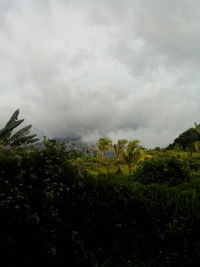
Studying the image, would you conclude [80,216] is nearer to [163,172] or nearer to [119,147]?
[163,172]

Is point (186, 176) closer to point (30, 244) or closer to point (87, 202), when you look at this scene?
point (87, 202)

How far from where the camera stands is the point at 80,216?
18.9 ft

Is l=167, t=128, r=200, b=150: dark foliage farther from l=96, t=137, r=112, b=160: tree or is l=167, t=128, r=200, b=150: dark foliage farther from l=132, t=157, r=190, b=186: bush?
l=132, t=157, r=190, b=186: bush

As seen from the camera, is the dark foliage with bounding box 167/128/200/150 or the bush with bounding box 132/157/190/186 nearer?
the bush with bounding box 132/157/190/186

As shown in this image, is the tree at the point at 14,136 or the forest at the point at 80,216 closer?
the forest at the point at 80,216

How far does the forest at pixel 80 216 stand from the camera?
490 centimetres

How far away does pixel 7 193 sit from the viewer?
4867 mm

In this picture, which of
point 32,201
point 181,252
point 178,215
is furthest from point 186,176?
point 32,201

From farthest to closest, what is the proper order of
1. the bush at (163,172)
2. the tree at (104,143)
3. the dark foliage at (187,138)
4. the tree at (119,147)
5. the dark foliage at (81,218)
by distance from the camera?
the dark foliage at (187,138) < the tree at (104,143) < the tree at (119,147) < the bush at (163,172) < the dark foliage at (81,218)

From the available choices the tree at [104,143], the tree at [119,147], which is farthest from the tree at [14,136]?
the tree at [104,143]

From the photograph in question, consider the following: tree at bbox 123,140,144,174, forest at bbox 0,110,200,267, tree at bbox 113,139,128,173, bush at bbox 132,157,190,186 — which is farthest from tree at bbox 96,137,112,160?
forest at bbox 0,110,200,267

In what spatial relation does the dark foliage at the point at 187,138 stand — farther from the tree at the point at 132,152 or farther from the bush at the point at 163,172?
the bush at the point at 163,172

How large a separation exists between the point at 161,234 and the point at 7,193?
332cm

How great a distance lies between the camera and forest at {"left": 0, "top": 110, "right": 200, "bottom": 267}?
4902 mm
